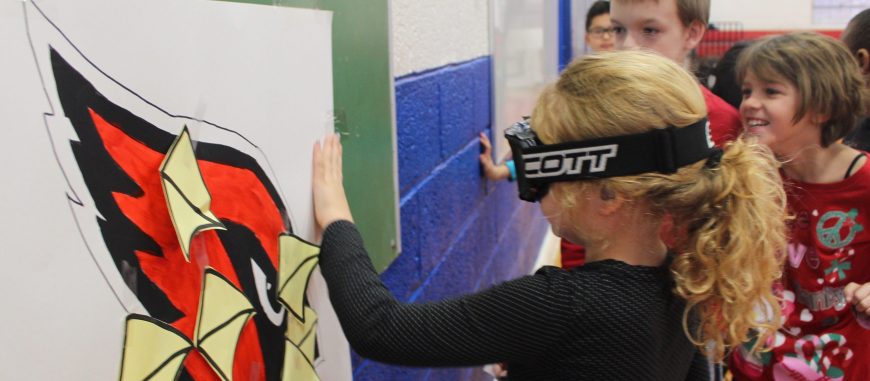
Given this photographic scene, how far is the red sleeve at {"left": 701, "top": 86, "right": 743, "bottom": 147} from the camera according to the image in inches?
65.0

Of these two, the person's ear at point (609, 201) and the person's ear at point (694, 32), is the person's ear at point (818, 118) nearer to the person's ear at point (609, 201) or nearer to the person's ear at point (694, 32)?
the person's ear at point (694, 32)

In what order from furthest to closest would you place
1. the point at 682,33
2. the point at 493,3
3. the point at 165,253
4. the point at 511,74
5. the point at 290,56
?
the point at 511,74 → the point at 493,3 → the point at 682,33 → the point at 290,56 → the point at 165,253

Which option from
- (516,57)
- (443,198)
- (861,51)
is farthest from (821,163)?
(516,57)

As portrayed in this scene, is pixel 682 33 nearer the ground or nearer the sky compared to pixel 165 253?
nearer the sky

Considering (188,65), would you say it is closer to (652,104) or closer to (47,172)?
(47,172)

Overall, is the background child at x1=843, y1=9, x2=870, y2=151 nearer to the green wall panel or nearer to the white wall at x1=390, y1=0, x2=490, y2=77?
the white wall at x1=390, y1=0, x2=490, y2=77

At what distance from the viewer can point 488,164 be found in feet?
7.86

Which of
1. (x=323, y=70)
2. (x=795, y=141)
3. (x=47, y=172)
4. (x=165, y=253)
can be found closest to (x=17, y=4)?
(x=47, y=172)

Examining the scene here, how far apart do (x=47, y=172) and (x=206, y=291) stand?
8.8 inches

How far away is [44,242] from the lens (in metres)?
0.55

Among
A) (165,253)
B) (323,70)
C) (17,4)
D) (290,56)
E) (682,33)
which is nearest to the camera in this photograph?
(17,4)

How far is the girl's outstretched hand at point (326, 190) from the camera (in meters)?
1.01

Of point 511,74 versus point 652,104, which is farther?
point 511,74

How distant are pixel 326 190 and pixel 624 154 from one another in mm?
391
